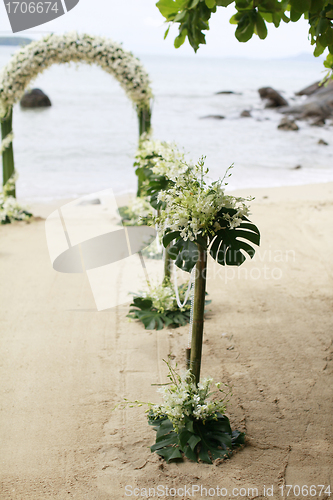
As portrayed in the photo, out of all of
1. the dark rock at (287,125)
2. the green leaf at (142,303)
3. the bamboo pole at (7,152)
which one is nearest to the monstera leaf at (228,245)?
the green leaf at (142,303)

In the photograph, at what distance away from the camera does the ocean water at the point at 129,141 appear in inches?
421

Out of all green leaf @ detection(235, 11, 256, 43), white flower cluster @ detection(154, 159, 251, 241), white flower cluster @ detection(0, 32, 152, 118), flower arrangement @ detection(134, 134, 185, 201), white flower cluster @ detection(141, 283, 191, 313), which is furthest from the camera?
white flower cluster @ detection(0, 32, 152, 118)

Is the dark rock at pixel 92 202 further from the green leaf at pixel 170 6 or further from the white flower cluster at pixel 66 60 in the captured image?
the green leaf at pixel 170 6

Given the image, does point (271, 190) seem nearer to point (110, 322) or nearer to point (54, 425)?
point (110, 322)

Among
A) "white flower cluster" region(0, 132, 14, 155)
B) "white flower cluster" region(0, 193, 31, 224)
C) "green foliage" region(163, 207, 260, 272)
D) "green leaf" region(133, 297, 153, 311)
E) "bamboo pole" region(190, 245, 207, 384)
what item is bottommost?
"white flower cluster" region(0, 193, 31, 224)

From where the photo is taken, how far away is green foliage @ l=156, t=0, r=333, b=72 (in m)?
1.72

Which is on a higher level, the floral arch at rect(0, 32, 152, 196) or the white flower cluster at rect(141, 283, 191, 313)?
the floral arch at rect(0, 32, 152, 196)

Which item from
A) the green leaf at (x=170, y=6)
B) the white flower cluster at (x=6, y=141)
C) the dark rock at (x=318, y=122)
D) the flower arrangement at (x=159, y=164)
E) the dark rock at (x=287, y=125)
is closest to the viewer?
the green leaf at (x=170, y=6)

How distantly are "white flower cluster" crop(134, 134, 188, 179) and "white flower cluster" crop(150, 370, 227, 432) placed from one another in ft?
3.70

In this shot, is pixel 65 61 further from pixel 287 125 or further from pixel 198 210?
pixel 287 125

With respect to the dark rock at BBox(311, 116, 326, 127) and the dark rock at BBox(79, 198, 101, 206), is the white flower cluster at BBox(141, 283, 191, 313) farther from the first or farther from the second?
the dark rock at BBox(311, 116, 326, 127)

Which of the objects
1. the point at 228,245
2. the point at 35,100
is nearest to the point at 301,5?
the point at 228,245

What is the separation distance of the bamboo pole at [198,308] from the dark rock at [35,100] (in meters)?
20.1

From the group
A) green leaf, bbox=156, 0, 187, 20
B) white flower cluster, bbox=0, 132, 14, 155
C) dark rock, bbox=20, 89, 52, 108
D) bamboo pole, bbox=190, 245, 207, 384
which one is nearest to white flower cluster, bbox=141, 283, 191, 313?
bamboo pole, bbox=190, 245, 207, 384
